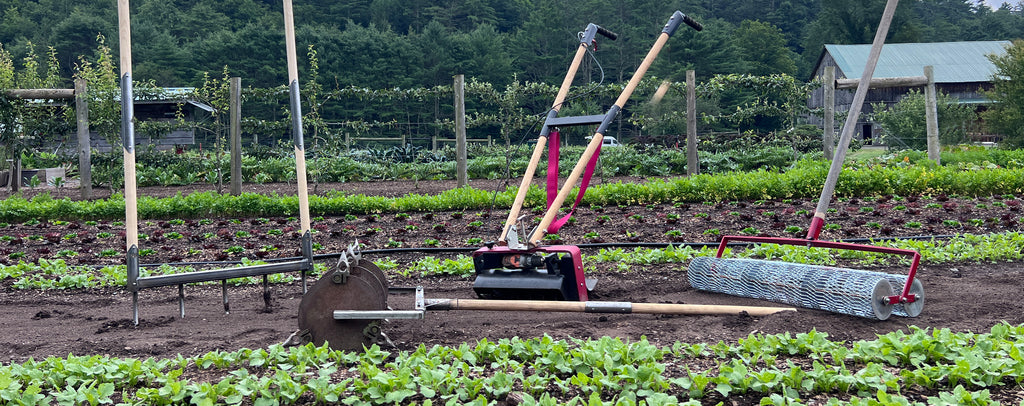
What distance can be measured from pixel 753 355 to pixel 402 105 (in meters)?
47.9

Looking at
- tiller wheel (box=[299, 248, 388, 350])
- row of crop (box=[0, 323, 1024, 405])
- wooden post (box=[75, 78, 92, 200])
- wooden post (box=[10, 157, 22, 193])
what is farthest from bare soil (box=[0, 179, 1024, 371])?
wooden post (box=[10, 157, 22, 193])

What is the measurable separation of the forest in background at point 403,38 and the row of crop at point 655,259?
42.0 metres

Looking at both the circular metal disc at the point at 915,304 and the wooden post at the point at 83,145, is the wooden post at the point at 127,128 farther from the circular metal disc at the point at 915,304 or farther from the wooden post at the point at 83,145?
the wooden post at the point at 83,145

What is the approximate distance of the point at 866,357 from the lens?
3301 millimetres

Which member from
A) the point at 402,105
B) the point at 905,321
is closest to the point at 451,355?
the point at 905,321

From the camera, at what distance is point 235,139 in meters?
13.3

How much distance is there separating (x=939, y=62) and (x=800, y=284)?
4905cm

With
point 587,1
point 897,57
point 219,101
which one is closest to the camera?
point 219,101

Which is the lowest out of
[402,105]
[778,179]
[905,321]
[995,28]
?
[905,321]

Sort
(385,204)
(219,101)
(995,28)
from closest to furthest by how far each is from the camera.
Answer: (385,204) → (219,101) → (995,28)

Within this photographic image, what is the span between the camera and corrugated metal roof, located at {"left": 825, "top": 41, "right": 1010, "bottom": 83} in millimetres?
45500

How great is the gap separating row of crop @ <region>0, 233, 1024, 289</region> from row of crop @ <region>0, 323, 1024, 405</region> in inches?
102

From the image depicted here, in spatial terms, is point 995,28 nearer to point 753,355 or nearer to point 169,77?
point 169,77

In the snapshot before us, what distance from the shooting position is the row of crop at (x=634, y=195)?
A: 10.3 metres
